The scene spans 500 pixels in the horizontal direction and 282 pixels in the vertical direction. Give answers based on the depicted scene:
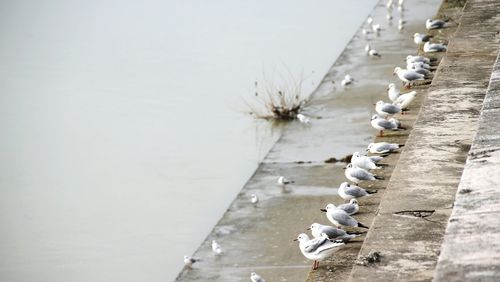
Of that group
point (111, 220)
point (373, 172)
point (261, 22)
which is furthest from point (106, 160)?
point (261, 22)

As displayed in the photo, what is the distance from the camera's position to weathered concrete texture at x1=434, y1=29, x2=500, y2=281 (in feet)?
17.3

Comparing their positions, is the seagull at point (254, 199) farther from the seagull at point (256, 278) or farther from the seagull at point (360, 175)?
the seagull at point (256, 278)

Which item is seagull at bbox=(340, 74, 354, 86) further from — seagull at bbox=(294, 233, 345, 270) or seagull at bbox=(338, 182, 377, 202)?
seagull at bbox=(294, 233, 345, 270)

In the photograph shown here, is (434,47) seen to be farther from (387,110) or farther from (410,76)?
(387,110)

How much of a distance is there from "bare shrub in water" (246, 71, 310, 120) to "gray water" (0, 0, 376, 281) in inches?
8.7

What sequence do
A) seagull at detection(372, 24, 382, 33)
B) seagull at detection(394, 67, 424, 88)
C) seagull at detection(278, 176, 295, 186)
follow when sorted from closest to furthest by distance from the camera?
seagull at detection(278, 176, 295, 186) → seagull at detection(394, 67, 424, 88) → seagull at detection(372, 24, 382, 33)

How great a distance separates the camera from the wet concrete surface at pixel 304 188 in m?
10.1

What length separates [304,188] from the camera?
12.3 m

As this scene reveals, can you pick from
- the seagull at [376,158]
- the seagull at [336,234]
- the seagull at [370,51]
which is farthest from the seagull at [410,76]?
the seagull at [370,51]

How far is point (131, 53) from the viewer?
19.9 metres

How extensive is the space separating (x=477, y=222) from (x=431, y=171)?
243 cm

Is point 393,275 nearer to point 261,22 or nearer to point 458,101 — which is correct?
point 458,101

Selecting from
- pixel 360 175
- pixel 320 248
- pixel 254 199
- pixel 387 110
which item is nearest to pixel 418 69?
pixel 387 110

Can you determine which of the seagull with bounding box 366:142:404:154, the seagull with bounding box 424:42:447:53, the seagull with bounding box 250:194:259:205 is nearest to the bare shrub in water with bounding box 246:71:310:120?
the seagull with bounding box 424:42:447:53
